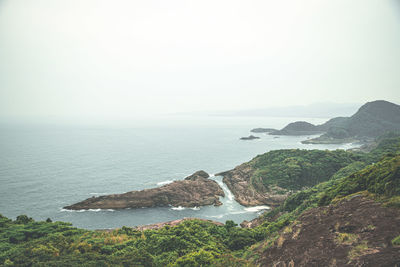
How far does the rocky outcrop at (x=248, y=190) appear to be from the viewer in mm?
57000

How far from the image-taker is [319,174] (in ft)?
206

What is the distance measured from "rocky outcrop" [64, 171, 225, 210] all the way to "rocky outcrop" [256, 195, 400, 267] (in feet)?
130

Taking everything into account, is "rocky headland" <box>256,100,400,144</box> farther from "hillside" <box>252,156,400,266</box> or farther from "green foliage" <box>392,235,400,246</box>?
"green foliage" <box>392,235,400,246</box>

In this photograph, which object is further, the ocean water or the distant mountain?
the distant mountain

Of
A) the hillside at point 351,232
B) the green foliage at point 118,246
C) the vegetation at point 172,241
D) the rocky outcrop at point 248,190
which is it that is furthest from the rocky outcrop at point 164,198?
the hillside at point 351,232

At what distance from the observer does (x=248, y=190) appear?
6319cm

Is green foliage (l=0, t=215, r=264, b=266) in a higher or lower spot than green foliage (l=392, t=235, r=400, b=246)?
lower

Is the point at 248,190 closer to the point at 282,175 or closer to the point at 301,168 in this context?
the point at 282,175

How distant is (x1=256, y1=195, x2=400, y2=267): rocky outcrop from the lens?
492 inches

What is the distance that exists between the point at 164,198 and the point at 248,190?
A: 83.3 feet

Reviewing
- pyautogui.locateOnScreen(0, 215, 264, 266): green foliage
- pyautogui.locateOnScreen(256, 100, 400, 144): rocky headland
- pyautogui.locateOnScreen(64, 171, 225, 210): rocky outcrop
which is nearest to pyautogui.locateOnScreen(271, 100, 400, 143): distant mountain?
pyautogui.locateOnScreen(256, 100, 400, 144): rocky headland


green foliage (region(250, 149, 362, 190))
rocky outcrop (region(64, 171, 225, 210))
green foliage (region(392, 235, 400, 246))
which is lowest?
rocky outcrop (region(64, 171, 225, 210))

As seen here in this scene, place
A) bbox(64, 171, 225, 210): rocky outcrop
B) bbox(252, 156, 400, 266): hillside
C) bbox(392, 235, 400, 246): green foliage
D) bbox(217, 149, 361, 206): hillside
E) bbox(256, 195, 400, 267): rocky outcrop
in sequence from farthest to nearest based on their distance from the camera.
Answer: bbox(217, 149, 361, 206): hillside < bbox(64, 171, 225, 210): rocky outcrop < bbox(252, 156, 400, 266): hillside < bbox(256, 195, 400, 267): rocky outcrop < bbox(392, 235, 400, 246): green foliage

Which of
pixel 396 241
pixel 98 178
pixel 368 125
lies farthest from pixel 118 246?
pixel 368 125
